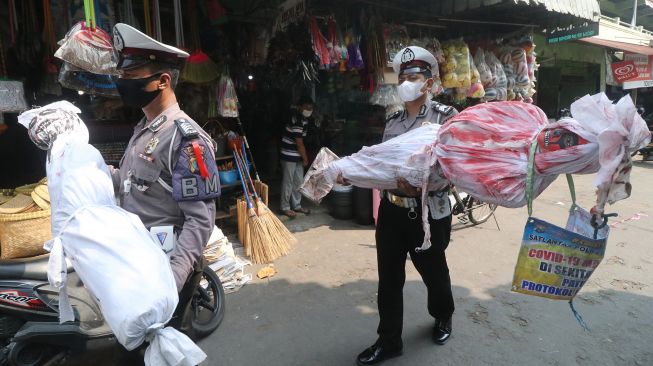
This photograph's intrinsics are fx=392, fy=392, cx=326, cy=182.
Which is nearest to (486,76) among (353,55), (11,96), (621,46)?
(353,55)

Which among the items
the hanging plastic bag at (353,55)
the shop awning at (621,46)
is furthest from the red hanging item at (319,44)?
the shop awning at (621,46)

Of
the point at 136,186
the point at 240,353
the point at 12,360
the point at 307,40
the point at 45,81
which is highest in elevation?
the point at 307,40

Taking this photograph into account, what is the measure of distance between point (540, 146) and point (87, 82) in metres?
3.68

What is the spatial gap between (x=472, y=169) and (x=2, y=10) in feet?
15.2

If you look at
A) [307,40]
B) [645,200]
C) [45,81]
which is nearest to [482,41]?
[307,40]

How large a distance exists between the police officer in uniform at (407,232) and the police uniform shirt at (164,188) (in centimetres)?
116

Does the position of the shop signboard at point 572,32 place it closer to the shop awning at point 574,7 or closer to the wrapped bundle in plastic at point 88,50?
the shop awning at point 574,7

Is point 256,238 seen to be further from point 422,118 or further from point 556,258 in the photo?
point 556,258

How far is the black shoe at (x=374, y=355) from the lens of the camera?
2.54m

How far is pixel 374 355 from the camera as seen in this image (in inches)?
100

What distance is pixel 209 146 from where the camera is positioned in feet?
5.63

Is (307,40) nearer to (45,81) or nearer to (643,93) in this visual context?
(45,81)

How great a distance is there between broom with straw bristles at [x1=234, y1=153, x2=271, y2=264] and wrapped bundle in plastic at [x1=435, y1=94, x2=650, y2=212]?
295cm

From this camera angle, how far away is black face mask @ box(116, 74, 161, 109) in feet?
5.60
